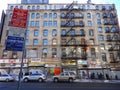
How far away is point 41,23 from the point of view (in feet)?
130

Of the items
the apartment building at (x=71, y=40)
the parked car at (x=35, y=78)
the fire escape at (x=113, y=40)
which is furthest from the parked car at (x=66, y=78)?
the fire escape at (x=113, y=40)

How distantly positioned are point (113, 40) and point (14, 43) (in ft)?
116

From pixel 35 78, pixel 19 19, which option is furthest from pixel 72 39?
pixel 19 19

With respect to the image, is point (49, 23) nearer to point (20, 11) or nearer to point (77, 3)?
point (77, 3)

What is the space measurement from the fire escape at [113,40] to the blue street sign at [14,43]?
108ft

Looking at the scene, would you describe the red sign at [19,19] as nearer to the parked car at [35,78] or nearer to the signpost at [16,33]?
the signpost at [16,33]

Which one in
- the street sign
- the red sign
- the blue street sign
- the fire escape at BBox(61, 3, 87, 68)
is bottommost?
the blue street sign

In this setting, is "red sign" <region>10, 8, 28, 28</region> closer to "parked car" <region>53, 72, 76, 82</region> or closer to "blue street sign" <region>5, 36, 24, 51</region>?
"blue street sign" <region>5, 36, 24, 51</region>

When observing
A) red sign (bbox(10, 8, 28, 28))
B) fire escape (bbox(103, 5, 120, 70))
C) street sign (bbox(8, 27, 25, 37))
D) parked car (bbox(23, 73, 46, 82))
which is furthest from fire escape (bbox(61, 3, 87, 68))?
street sign (bbox(8, 27, 25, 37))

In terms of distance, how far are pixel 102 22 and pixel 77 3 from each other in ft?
32.1

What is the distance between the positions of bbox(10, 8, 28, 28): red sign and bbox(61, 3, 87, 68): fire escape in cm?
2951

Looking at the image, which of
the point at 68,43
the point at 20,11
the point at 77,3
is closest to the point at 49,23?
the point at 68,43

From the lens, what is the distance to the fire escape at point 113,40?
117 feet

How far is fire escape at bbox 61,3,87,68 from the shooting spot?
117 ft
